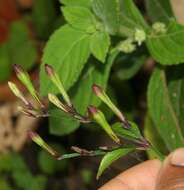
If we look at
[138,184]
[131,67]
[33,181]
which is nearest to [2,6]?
[33,181]

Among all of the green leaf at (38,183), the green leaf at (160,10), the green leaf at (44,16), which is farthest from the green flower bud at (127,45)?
the green leaf at (38,183)

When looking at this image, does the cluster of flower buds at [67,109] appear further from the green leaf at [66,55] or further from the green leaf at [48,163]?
the green leaf at [48,163]

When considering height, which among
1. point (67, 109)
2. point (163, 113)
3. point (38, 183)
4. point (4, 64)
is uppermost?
point (67, 109)

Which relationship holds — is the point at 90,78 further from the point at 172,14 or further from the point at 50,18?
the point at 50,18

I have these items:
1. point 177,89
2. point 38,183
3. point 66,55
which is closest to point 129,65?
point 177,89

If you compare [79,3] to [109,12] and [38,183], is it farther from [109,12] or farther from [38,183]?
[38,183]

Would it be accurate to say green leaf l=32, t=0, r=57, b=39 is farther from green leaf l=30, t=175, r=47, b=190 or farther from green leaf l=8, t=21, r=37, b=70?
green leaf l=30, t=175, r=47, b=190
